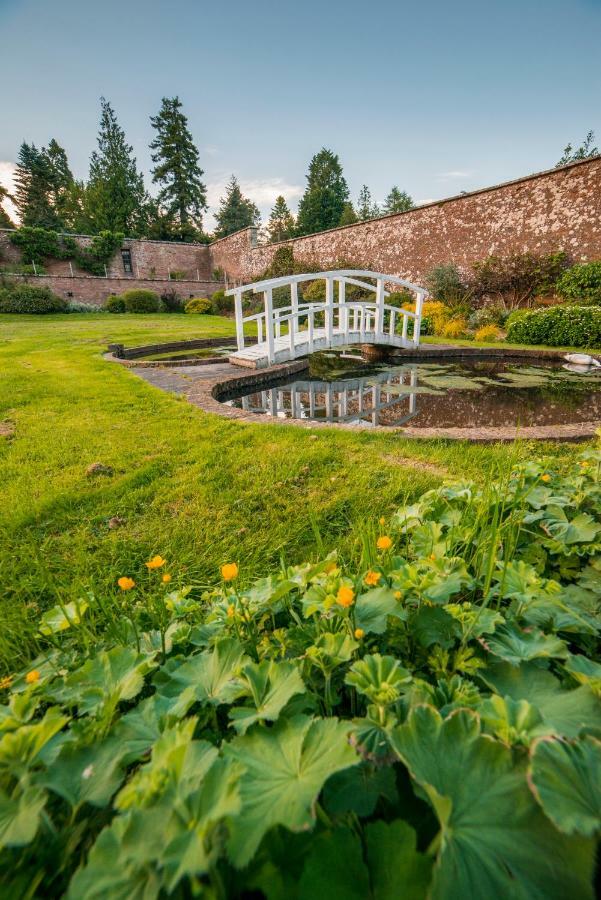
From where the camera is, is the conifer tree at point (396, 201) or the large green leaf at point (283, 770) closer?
the large green leaf at point (283, 770)

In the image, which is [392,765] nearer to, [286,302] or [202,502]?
[202,502]

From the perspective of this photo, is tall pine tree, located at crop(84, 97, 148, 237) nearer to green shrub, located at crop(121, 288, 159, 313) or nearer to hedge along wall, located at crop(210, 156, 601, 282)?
green shrub, located at crop(121, 288, 159, 313)

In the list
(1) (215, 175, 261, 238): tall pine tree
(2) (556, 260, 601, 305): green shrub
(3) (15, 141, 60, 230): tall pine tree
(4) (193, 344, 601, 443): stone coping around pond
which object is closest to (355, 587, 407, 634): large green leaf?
(4) (193, 344, 601, 443): stone coping around pond

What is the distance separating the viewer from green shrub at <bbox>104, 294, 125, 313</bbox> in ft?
62.8

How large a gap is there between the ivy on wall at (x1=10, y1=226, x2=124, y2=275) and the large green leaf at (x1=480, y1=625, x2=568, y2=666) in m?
28.8

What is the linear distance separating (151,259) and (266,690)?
31.2 metres

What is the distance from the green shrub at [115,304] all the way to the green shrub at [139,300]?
290 millimetres

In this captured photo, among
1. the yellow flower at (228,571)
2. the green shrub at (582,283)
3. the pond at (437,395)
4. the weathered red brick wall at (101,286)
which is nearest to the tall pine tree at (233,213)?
the weathered red brick wall at (101,286)

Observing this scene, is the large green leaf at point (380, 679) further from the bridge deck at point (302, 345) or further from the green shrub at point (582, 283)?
the green shrub at point (582, 283)

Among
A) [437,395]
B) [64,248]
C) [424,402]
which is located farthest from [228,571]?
[64,248]

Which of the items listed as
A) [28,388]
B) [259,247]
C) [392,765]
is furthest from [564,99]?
[392,765]

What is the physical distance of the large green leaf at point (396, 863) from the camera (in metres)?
0.37

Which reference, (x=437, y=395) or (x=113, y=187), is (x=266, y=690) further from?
(x=113, y=187)

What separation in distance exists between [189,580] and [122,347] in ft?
26.7
